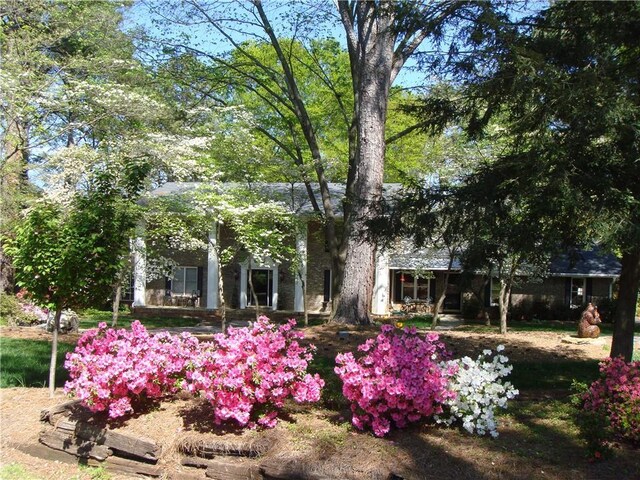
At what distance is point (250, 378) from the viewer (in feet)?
17.0

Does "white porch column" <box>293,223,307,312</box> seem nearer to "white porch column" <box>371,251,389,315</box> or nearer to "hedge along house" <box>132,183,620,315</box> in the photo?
"hedge along house" <box>132,183,620,315</box>

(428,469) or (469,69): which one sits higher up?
(469,69)

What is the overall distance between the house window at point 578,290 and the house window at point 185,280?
727 inches

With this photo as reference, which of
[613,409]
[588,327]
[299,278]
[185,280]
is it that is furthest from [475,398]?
[185,280]

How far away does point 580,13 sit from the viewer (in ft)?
20.8

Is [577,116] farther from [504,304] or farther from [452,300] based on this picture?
[452,300]

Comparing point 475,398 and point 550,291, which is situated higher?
point 550,291

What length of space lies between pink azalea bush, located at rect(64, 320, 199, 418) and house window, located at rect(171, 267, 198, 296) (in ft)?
69.8

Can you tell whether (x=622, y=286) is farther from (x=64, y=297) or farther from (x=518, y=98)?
(x=64, y=297)

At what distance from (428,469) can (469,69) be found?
207 inches

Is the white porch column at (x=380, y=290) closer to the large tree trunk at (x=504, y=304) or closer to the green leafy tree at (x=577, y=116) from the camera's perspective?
the large tree trunk at (x=504, y=304)

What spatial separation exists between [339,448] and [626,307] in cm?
453

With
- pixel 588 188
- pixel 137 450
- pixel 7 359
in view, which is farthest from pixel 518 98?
pixel 7 359

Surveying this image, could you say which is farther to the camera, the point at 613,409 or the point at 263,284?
the point at 263,284
